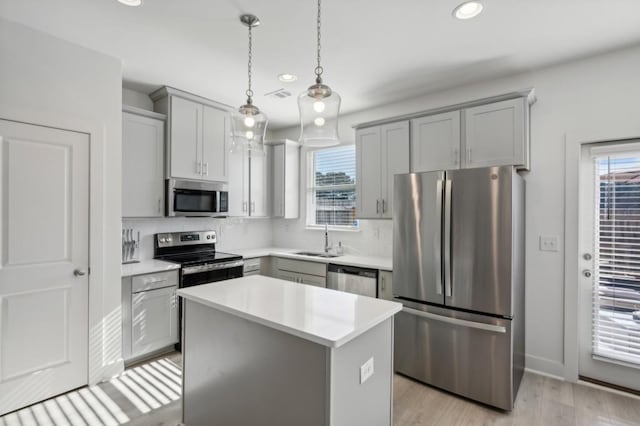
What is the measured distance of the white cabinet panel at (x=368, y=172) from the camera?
3625mm

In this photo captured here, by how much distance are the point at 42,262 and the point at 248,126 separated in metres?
1.88

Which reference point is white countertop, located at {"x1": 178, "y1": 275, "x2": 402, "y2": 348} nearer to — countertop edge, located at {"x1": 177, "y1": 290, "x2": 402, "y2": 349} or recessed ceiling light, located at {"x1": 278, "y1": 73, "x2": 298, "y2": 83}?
countertop edge, located at {"x1": 177, "y1": 290, "x2": 402, "y2": 349}

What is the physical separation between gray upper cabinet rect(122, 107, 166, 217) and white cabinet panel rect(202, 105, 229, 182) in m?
0.47

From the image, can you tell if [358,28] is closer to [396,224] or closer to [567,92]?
[396,224]

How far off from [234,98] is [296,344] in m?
3.13

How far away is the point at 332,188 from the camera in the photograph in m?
4.55

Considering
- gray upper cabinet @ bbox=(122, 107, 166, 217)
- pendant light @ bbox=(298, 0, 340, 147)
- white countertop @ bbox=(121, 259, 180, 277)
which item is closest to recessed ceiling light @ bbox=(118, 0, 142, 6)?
pendant light @ bbox=(298, 0, 340, 147)

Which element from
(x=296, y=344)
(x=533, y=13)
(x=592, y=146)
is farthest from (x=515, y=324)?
(x=533, y=13)

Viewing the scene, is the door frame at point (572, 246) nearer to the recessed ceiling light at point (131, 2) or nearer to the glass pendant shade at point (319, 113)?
the glass pendant shade at point (319, 113)

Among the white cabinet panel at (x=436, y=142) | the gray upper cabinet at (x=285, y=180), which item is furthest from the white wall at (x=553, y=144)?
the gray upper cabinet at (x=285, y=180)

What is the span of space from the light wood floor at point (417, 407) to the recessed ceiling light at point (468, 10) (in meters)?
2.77

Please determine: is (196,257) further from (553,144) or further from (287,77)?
(553,144)

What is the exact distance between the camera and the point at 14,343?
2328mm

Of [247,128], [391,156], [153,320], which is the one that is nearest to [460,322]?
[391,156]
